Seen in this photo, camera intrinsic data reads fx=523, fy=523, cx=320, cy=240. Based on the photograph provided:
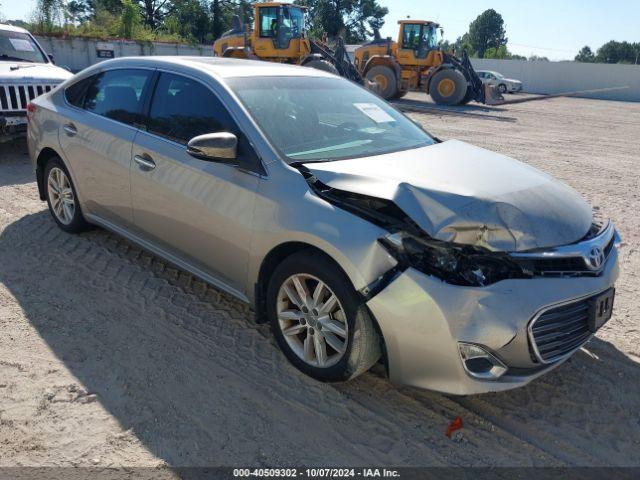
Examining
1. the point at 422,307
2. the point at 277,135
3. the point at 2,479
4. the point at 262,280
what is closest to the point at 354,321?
the point at 422,307

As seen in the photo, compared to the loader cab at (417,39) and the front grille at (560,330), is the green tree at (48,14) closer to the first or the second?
the loader cab at (417,39)

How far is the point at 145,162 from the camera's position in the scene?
380cm

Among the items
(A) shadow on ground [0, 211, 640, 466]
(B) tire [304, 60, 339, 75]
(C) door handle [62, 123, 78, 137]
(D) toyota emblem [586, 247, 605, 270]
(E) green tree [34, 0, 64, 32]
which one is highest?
(E) green tree [34, 0, 64, 32]

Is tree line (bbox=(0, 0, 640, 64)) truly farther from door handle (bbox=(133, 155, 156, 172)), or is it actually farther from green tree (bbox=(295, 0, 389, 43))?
door handle (bbox=(133, 155, 156, 172))

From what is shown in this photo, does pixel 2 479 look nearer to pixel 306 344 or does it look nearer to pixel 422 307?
pixel 306 344

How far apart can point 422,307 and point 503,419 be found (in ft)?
2.82

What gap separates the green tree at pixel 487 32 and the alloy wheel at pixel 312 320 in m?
98.6

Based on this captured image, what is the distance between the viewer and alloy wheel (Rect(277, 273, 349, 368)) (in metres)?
2.84

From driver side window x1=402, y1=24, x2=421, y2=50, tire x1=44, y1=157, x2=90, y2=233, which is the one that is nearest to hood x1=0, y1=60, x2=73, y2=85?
tire x1=44, y1=157, x2=90, y2=233

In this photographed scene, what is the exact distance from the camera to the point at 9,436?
8.34 feet

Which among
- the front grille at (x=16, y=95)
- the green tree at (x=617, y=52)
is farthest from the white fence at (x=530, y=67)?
the green tree at (x=617, y=52)

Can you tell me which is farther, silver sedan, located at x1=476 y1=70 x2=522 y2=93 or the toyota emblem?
silver sedan, located at x1=476 y1=70 x2=522 y2=93

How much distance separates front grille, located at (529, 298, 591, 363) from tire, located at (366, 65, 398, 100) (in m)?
18.8

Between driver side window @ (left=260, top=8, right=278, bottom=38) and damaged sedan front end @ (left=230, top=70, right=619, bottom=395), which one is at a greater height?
driver side window @ (left=260, top=8, right=278, bottom=38)
